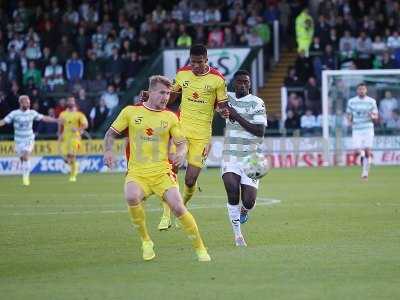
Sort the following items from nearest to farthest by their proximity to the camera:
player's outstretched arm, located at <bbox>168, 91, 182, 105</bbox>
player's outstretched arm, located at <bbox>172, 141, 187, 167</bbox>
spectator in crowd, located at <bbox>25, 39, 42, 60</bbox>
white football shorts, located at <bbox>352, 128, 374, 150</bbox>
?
player's outstretched arm, located at <bbox>172, 141, 187, 167</bbox> → player's outstretched arm, located at <bbox>168, 91, 182, 105</bbox> → white football shorts, located at <bbox>352, 128, 374, 150</bbox> → spectator in crowd, located at <bbox>25, 39, 42, 60</bbox>

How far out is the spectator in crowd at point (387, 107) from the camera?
3884 cm

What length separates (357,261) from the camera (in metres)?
12.9

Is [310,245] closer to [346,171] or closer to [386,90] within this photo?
[346,171]

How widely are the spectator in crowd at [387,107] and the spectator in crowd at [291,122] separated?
2.75 meters

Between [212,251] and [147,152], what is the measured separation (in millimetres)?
1581

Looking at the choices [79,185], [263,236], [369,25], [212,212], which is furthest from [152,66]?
[263,236]

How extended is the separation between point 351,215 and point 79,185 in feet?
40.1

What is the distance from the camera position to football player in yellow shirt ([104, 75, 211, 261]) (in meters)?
13.3

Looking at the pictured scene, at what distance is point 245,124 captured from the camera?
48.3ft

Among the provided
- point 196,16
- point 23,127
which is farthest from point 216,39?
point 23,127

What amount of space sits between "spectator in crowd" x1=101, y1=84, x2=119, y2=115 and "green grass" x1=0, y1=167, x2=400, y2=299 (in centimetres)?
1512

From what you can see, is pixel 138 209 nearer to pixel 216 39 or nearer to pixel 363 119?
pixel 363 119

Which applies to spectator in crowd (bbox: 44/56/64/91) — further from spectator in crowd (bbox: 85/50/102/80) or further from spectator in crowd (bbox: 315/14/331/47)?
spectator in crowd (bbox: 315/14/331/47)

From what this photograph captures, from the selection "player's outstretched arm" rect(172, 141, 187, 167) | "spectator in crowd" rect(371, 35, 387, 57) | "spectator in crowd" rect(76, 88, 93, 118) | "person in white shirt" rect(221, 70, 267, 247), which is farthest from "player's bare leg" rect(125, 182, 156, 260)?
"spectator in crowd" rect(371, 35, 387, 57)
